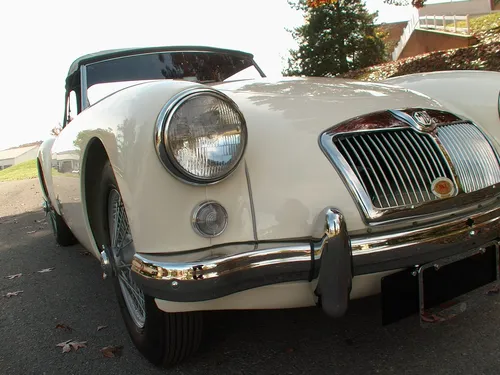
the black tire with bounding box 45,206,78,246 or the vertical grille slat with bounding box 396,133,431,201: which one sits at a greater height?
the vertical grille slat with bounding box 396,133,431,201

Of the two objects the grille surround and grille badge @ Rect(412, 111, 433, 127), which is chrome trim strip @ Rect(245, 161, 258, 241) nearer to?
the grille surround

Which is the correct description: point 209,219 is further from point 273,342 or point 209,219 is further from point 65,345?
point 65,345

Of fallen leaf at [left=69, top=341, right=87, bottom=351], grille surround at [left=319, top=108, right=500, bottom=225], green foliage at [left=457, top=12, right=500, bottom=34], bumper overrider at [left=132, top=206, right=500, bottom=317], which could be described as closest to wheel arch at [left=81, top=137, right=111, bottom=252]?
fallen leaf at [left=69, top=341, right=87, bottom=351]

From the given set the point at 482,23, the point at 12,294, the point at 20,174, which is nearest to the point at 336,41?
the point at 482,23

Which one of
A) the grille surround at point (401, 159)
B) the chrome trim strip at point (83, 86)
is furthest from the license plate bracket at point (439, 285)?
the chrome trim strip at point (83, 86)

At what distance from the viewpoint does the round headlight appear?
1.69 m

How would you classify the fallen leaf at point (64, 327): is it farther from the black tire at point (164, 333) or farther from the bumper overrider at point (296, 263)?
the bumper overrider at point (296, 263)

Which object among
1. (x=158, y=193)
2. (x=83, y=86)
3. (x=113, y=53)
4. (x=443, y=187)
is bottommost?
(x=443, y=187)

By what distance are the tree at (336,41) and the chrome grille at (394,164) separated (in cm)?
2069

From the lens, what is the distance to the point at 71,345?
248 centimetres

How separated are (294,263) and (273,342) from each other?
2.46 ft

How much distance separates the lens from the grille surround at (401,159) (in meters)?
1.79

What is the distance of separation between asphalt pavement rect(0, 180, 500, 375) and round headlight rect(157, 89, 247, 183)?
2.94 feet

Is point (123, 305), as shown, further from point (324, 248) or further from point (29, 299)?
point (29, 299)
